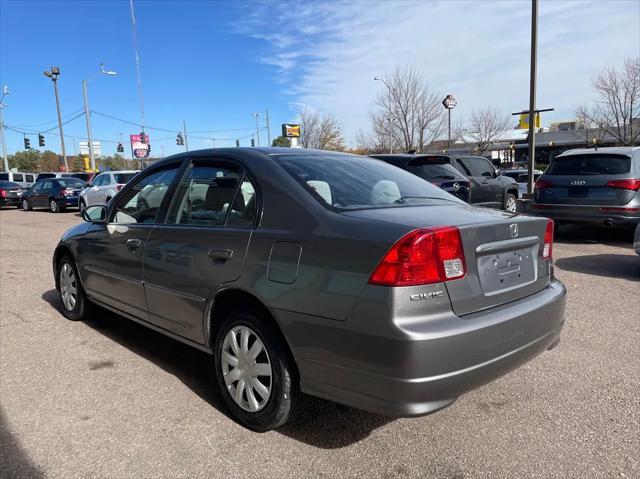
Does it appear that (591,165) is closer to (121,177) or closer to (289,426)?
(289,426)

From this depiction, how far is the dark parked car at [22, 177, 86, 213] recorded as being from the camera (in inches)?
831

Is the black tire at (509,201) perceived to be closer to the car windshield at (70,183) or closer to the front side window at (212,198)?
the front side window at (212,198)

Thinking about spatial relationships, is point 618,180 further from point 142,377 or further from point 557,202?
point 142,377

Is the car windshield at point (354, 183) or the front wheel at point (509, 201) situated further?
the front wheel at point (509, 201)

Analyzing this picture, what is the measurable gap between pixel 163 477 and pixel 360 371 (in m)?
1.15

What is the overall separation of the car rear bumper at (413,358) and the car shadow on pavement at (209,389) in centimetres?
48

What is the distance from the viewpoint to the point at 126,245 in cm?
414

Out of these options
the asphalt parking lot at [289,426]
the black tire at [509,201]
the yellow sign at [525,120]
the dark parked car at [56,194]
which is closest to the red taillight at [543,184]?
the black tire at [509,201]

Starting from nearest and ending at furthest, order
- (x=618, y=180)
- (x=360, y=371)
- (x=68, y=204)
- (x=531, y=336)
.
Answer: (x=360, y=371)
(x=531, y=336)
(x=618, y=180)
(x=68, y=204)

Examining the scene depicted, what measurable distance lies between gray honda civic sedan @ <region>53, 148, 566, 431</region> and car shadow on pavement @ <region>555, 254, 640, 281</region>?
14.7 feet

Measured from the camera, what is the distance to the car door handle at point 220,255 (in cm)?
312

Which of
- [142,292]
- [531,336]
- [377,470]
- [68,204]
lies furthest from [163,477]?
[68,204]

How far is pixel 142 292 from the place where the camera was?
393 cm

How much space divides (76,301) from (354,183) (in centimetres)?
342
